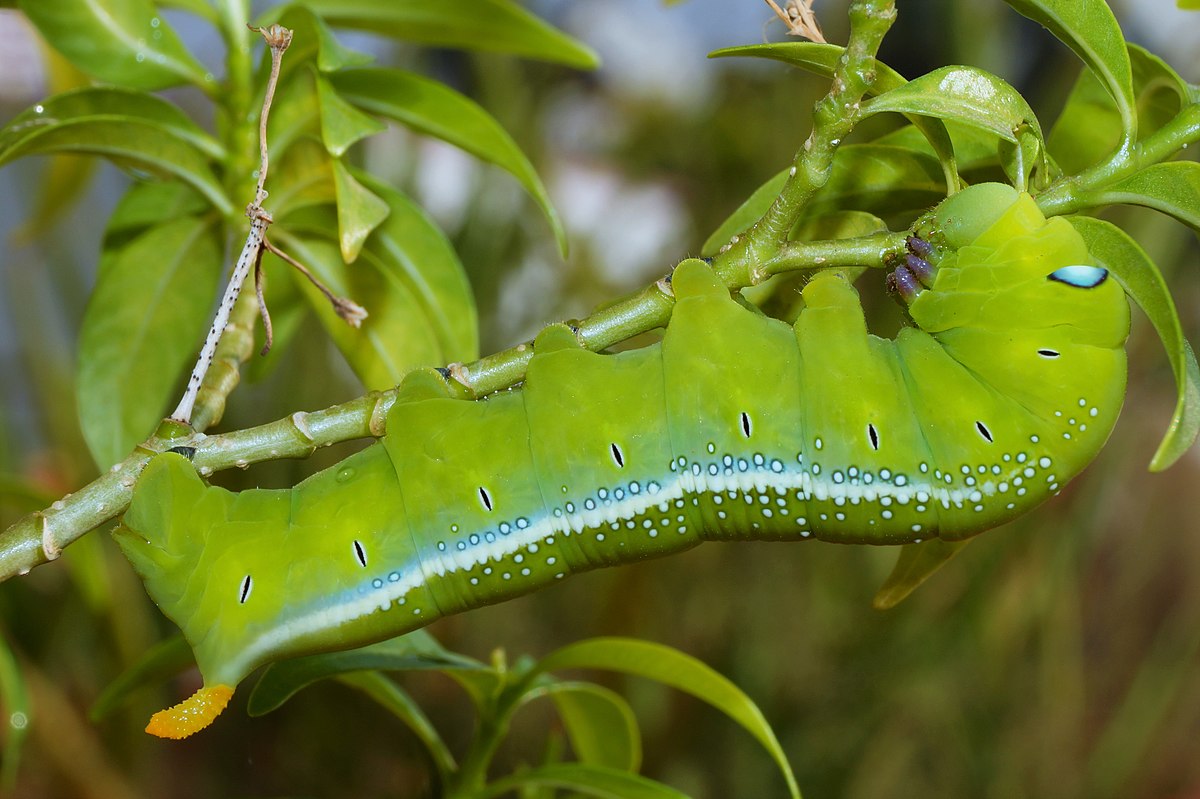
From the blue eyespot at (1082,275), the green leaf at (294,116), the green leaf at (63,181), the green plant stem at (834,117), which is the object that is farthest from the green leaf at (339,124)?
the green leaf at (63,181)

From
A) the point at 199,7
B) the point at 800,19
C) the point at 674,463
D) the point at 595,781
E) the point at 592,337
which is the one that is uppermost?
the point at 199,7

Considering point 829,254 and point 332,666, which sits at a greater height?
point 829,254

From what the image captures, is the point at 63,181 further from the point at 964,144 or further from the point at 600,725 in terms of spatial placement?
the point at 964,144

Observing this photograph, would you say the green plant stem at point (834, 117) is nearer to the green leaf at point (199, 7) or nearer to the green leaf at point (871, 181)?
the green leaf at point (871, 181)

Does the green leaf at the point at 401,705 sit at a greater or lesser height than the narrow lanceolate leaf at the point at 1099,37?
lesser

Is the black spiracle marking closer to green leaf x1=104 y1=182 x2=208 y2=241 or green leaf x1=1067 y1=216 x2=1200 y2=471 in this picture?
green leaf x1=1067 y1=216 x2=1200 y2=471

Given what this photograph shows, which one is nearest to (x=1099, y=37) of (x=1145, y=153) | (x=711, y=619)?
(x=1145, y=153)
